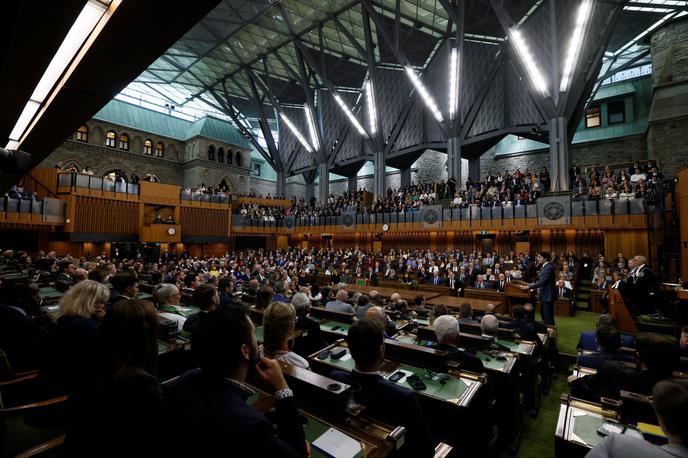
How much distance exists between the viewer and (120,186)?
19.6m

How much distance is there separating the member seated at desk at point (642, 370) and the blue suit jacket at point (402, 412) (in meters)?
2.09

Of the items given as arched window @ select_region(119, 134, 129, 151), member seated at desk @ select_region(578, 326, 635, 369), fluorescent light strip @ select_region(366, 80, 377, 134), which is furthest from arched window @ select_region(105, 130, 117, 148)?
member seated at desk @ select_region(578, 326, 635, 369)

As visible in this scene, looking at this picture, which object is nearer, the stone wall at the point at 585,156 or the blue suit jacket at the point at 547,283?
the blue suit jacket at the point at 547,283

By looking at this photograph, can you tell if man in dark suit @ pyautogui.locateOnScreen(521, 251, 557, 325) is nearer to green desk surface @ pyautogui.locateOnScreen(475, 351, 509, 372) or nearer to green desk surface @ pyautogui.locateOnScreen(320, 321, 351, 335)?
green desk surface @ pyautogui.locateOnScreen(475, 351, 509, 372)

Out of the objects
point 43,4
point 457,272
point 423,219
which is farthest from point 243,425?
point 423,219

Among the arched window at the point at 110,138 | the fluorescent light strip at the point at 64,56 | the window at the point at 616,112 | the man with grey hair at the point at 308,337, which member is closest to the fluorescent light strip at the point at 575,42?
the window at the point at 616,112

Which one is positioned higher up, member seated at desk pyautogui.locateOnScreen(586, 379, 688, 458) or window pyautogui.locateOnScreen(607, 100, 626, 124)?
window pyautogui.locateOnScreen(607, 100, 626, 124)

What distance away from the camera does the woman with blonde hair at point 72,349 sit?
1.86 meters

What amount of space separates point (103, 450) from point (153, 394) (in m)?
0.22

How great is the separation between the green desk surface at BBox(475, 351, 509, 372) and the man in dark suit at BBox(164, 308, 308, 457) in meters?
2.73

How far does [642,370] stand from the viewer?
2.81m

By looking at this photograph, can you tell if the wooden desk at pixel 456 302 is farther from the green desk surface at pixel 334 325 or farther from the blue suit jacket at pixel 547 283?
the green desk surface at pixel 334 325

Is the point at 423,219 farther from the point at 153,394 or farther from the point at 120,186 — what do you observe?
the point at 153,394

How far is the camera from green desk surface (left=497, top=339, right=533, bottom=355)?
4.03m
